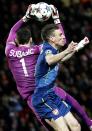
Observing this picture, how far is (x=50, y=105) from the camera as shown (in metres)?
11.1

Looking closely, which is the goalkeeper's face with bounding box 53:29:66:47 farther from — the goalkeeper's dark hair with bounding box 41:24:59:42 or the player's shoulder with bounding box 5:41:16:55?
the player's shoulder with bounding box 5:41:16:55

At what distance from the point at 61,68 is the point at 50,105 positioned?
24.2ft

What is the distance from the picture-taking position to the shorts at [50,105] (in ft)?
36.3

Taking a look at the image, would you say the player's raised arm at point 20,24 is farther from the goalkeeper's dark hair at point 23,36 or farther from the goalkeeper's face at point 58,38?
the goalkeeper's face at point 58,38

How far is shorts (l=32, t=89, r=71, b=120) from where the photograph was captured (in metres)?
11.1

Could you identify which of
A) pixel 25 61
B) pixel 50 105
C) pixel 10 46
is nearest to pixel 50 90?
pixel 50 105

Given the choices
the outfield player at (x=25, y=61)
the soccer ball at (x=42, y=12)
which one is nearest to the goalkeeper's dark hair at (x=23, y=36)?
the outfield player at (x=25, y=61)

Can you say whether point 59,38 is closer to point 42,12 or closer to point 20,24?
point 42,12

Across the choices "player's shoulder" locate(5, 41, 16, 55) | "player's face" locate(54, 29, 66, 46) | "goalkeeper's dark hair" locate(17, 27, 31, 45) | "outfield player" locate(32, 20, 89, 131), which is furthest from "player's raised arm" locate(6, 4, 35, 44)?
"player's face" locate(54, 29, 66, 46)

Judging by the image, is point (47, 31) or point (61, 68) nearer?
point (47, 31)

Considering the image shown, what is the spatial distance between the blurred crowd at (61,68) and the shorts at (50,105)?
4656 millimetres

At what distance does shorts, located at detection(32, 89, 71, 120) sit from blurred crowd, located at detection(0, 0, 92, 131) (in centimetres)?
466

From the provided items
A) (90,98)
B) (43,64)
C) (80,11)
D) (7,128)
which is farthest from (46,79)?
(80,11)

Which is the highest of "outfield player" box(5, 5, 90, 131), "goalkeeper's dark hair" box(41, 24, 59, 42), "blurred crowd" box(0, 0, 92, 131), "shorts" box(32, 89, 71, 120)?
"goalkeeper's dark hair" box(41, 24, 59, 42)
